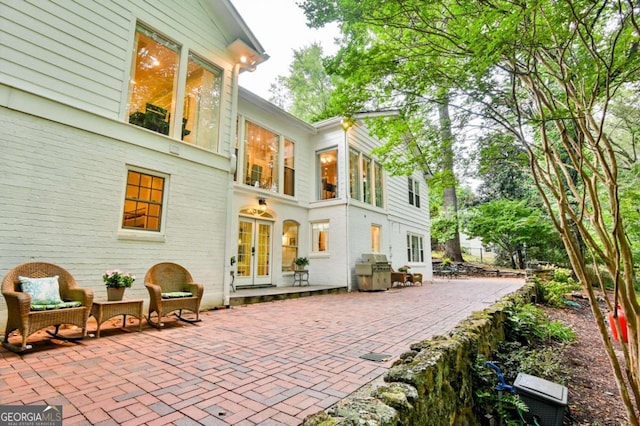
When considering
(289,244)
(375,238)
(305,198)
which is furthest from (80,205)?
(375,238)

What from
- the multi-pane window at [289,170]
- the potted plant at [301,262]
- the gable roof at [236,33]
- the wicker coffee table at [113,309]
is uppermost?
the gable roof at [236,33]

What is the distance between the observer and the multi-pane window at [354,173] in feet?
34.2

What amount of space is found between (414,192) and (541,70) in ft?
37.5

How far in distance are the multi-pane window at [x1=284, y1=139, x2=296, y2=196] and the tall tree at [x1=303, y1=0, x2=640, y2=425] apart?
5813mm

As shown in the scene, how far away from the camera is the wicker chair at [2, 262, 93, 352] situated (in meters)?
3.14

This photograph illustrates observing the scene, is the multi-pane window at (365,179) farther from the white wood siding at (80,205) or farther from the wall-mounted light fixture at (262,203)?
the white wood siding at (80,205)

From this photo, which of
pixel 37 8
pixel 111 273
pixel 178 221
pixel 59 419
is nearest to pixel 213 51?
pixel 37 8

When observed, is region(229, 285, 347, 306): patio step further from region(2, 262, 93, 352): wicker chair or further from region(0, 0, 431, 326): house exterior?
region(2, 262, 93, 352): wicker chair

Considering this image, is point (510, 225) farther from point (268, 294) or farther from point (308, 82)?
point (308, 82)

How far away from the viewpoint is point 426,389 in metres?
2.08

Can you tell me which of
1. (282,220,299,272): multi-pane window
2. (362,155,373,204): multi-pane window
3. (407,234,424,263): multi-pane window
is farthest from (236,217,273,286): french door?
(407,234,424,263): multi-pane window

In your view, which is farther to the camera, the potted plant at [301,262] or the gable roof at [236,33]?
the potted plant at [301,262]

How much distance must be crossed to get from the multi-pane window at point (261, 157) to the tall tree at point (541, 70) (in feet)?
17.3

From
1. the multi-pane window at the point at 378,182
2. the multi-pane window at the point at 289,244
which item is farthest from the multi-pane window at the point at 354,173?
the multi-pane window at the point at 289,244
